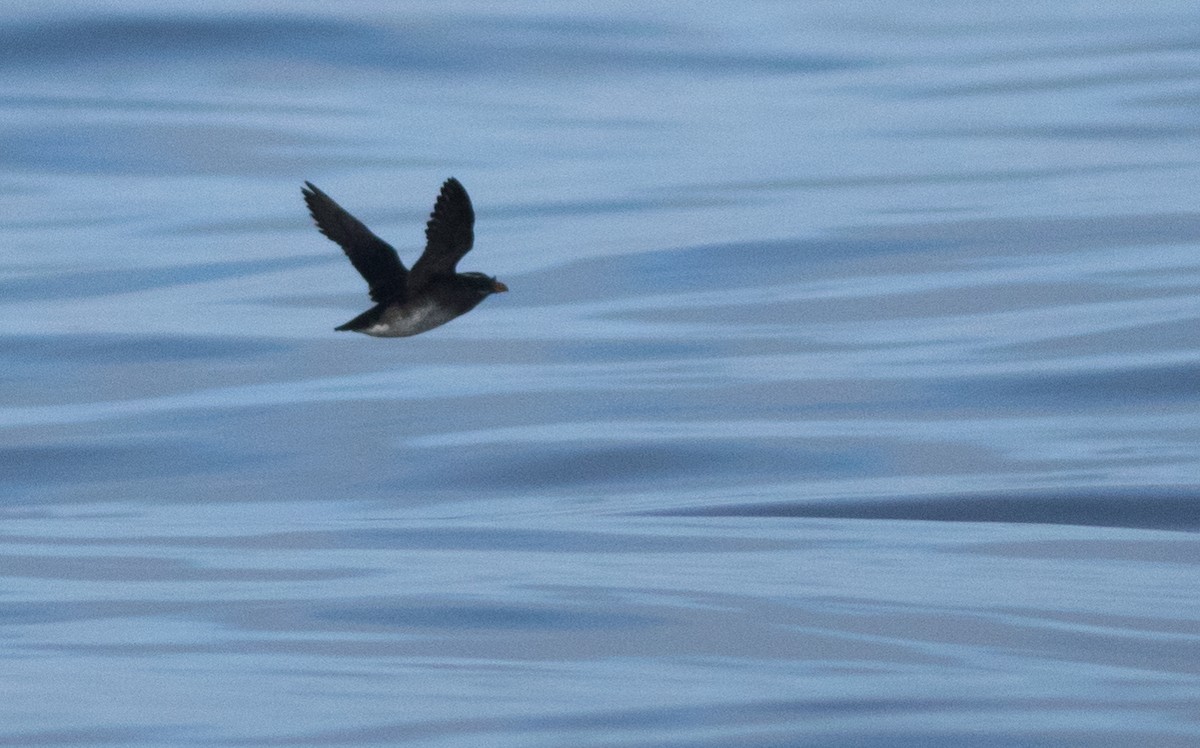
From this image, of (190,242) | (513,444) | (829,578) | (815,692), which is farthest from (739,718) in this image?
(190,242)

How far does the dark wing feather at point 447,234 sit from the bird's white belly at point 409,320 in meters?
0.16

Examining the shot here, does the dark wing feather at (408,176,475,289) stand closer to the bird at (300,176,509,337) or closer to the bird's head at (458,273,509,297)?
the bird at (300,176,509,337)

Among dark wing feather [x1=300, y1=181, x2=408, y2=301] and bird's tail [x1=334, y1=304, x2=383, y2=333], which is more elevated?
dark wing feather [x1=300, y1=181, x2=408, y2=301]

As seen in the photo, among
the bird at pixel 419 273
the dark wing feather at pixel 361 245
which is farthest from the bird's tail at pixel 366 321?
the dark wing feather at pixel 361 245

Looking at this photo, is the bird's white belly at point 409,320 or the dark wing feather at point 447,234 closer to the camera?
the bird's white belly at point 409,320

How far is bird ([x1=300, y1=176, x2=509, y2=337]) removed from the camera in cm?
529

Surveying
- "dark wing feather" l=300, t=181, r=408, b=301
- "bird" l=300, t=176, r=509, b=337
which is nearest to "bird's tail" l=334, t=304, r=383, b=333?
"bird" l=300, t=176, r=509, b=337

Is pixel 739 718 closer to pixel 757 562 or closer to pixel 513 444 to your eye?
pixel 757 562

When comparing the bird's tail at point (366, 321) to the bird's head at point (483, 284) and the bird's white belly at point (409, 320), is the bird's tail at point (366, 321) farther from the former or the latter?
the bird's head at point (483, 284)

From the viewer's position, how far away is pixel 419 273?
547 cm

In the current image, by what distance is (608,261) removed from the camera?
17.3 metres

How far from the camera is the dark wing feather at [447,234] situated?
550cm

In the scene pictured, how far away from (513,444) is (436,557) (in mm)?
2950

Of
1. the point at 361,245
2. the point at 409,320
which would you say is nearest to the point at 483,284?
the point at 409,320
